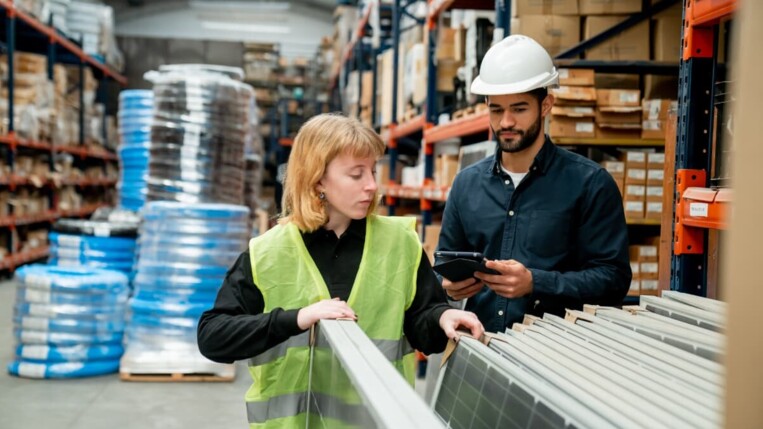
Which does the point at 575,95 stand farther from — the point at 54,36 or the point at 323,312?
the point at 54,36

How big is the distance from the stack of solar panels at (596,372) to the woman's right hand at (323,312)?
30 centimetres

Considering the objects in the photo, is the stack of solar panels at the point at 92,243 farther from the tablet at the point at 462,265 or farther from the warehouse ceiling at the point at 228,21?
the warehouse ceiling at the point at 228,21

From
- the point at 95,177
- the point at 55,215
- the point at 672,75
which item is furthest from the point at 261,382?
the point at 95,177

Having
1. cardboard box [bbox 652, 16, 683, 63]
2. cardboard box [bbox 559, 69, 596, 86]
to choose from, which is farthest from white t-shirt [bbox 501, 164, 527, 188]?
cardboard box [bbox 652, 16, 683, 63]

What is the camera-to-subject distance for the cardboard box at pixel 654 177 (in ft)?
15.6

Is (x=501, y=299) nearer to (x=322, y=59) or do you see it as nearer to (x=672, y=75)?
(x=672, y=75)

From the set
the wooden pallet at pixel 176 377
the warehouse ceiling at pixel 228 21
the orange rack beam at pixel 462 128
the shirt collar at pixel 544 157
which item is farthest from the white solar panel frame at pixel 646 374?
the warehouse ceiling at pixel 228 21

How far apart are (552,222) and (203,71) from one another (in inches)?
251

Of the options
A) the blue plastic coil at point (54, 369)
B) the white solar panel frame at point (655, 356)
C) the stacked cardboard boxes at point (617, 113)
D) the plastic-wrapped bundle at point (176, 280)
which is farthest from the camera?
the plastic-wrapped bundle at point (176, 280)

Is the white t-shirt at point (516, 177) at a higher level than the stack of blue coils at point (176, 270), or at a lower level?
higher

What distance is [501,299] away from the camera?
274cm

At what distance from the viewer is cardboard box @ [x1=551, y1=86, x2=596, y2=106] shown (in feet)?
14.8

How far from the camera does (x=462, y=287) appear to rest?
2.54 metres

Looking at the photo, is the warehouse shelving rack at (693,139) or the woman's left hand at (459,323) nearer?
the woman's left hand at (459,323)
